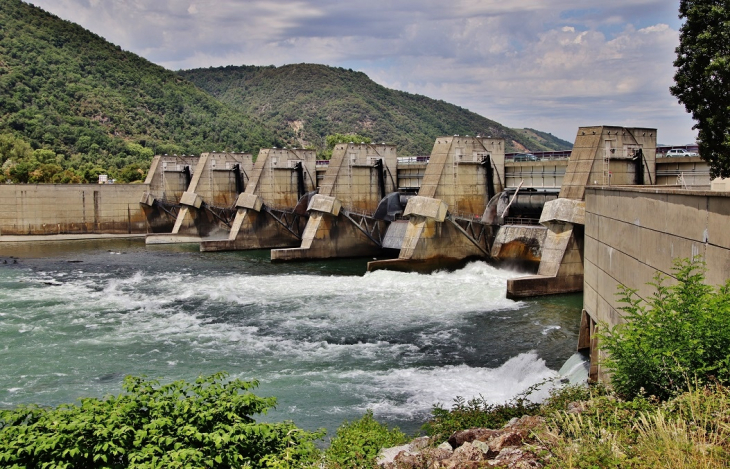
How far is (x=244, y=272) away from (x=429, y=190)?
10.7m

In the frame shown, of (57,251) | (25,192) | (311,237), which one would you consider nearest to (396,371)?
(311,237)

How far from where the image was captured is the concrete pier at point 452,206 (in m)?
33.8

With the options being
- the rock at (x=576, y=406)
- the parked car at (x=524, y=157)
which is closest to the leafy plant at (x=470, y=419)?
the rock at (x=576, y=406)

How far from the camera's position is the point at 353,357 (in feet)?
64.3

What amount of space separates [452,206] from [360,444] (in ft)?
86.5

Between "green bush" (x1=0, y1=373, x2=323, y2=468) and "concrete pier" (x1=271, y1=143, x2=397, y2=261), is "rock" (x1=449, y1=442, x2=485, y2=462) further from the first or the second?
"concrete pier" (x1=271, y1=143, x2=397, y2=261)

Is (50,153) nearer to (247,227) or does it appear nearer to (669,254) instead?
(247,227)

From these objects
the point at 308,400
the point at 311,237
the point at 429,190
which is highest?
the point at 429,190

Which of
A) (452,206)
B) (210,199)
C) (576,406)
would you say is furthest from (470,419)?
(210,199)

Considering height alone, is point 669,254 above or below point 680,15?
below

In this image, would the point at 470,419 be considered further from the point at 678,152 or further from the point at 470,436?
the point at 678,152

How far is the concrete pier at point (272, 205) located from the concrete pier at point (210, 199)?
474cm

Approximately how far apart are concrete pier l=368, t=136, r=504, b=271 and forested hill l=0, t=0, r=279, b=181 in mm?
52942

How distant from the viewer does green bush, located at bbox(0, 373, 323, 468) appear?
8.07 metres
